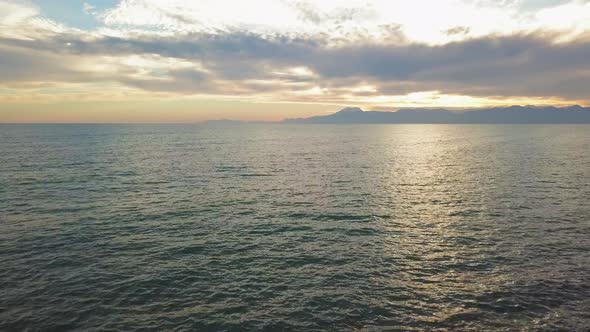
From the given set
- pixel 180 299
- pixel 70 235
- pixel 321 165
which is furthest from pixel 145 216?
pixel 321 165

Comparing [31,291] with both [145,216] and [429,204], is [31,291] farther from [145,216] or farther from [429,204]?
[429,204]

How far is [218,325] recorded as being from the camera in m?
23.6

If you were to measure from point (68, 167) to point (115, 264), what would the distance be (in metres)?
73.1

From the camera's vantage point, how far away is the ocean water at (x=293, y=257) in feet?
81.0

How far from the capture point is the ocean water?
24.7 m

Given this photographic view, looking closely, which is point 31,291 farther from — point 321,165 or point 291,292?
point 321,165

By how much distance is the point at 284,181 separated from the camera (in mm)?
77000

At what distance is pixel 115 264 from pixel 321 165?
75.9 m

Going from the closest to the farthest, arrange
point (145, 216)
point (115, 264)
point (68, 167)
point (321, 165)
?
1. point (115, 264)
2. point (145, 216)
3. point (68, 167)
4. point (321, 165)

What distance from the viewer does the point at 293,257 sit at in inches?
1384

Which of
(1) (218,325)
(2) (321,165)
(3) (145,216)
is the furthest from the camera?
(2) (321,165)

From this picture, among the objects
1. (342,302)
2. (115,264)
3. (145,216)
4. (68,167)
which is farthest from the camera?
(68,167)

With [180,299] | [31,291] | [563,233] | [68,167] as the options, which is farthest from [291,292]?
[68,167]

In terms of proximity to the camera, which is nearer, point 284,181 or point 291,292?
point 291,292
